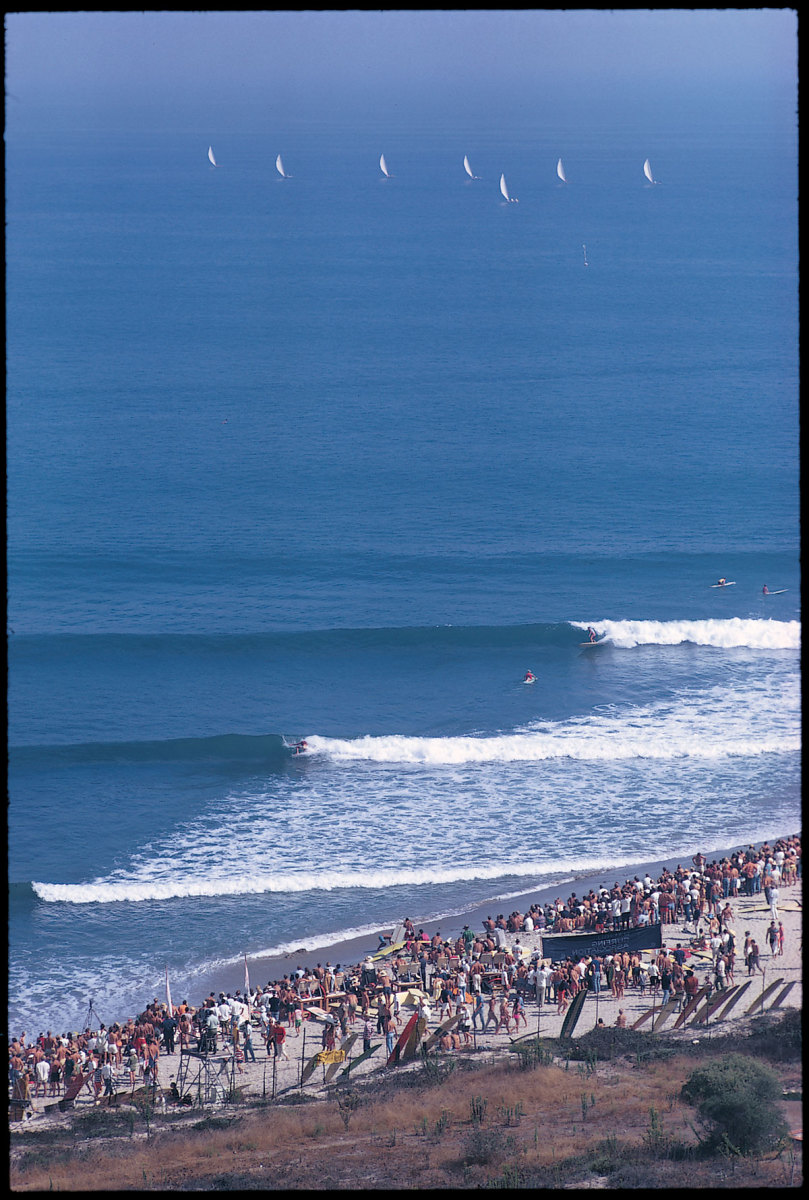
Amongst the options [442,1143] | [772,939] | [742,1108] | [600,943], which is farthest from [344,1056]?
[772,939]

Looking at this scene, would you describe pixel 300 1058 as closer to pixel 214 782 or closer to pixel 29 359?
pixel 214 782

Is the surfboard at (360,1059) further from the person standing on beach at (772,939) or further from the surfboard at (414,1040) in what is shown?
the person standing on beach at (772,939)

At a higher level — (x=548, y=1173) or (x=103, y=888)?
(x=103, y=888)

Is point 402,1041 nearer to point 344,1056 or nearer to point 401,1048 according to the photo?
point 401,1048

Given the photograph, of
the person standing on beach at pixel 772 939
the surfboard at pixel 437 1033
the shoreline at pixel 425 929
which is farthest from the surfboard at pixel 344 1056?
the person standing on beach at pixel 772 939

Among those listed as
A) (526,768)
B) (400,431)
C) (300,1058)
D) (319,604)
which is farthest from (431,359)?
(300,1058)

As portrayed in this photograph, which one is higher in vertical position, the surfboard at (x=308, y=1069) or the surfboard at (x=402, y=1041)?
the surfboard at (x=402, y=1041)
